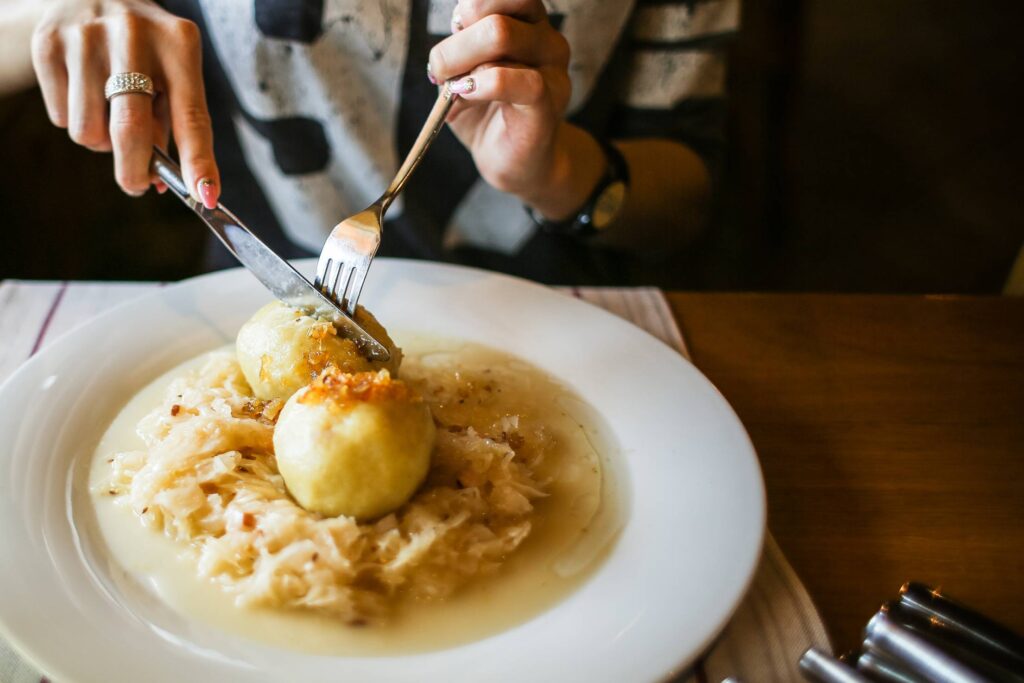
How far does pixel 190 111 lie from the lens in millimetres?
1174

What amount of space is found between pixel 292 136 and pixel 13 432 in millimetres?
1011

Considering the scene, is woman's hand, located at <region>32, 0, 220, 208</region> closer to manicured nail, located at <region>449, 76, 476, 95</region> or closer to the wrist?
manicured nail, located at <region>449, 76, 476, 95</region>

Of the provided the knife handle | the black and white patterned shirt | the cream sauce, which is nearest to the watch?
the black and white patterned shirt

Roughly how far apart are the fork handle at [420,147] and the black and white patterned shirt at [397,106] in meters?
0.58

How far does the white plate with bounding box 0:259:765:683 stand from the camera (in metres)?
0.70

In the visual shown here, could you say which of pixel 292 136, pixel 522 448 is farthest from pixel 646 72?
pixel 522 448

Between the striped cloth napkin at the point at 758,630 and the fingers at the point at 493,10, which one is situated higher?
the fingers at the point at 493,10

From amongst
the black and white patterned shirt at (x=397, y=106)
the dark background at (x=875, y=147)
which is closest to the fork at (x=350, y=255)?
the black and white patterned shirt at (x=397, y=106)

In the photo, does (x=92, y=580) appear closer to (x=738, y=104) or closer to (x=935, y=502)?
(x=935, y=502)

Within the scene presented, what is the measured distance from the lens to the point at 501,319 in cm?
125

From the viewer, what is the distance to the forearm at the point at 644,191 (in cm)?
157

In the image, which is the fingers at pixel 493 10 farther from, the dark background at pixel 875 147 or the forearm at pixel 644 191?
the dark background at pixel 875 147

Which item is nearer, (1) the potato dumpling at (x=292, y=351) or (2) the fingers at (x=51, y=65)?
(1) the potato dumpling at (x=292, y=351)

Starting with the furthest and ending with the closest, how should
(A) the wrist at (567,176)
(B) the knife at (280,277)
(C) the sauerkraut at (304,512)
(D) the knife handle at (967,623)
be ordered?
(A) the wrist at (567,176), (B) the knife at (280,277), (C) the sauerkraut at (304,512), (D) the knife handle at (967,623)
